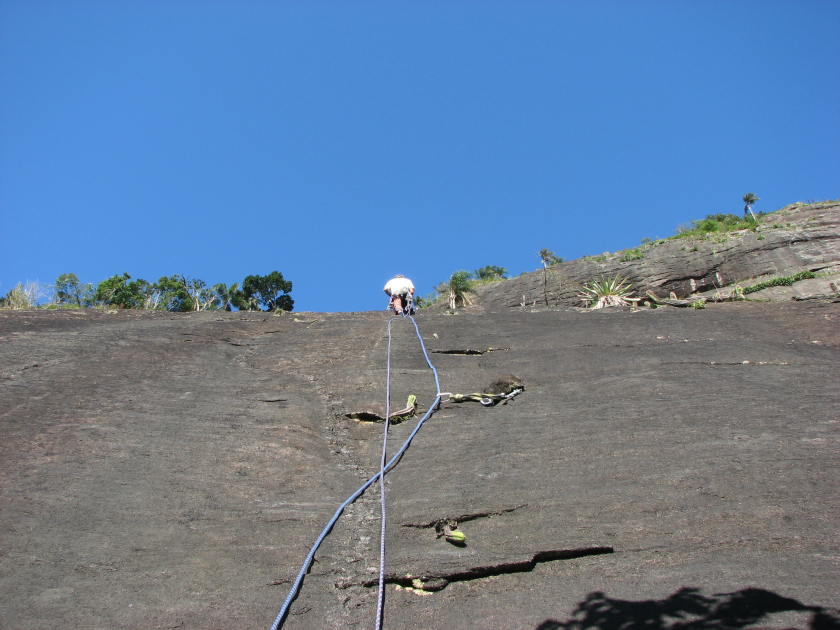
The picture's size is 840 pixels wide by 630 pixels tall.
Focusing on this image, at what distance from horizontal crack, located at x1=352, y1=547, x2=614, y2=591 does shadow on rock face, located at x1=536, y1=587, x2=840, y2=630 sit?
0.52 metres

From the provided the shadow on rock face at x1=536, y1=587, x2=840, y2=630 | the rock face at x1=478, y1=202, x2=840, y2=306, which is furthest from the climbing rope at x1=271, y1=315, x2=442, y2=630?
the rock face at x1=478, y1=202, x2=840, y2=306

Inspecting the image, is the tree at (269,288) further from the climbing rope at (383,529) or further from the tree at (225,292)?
the climbing rope at (383,529)

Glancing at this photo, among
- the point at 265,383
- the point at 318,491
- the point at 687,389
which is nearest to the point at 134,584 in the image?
the point at 318,491

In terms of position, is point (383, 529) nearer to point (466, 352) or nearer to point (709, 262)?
point (466, 352)

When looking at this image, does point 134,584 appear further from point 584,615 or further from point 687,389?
point 687,389

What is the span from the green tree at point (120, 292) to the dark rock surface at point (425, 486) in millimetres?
26696

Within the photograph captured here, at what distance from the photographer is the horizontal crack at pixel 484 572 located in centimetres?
426

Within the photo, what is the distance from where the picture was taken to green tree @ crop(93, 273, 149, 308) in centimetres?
3353

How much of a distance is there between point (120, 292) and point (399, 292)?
26.9 metres

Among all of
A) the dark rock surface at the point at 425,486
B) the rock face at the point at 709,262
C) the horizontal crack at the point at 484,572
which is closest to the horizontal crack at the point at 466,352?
the dark rock surface at the point at 425,486

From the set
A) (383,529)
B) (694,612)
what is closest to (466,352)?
(383,529)

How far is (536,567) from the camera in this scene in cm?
441

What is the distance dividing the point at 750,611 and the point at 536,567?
1.39m

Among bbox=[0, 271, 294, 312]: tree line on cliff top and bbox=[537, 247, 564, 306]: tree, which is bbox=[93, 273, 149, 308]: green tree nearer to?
bbox=[0, 271, 294, 312]: tree line on cliff top
